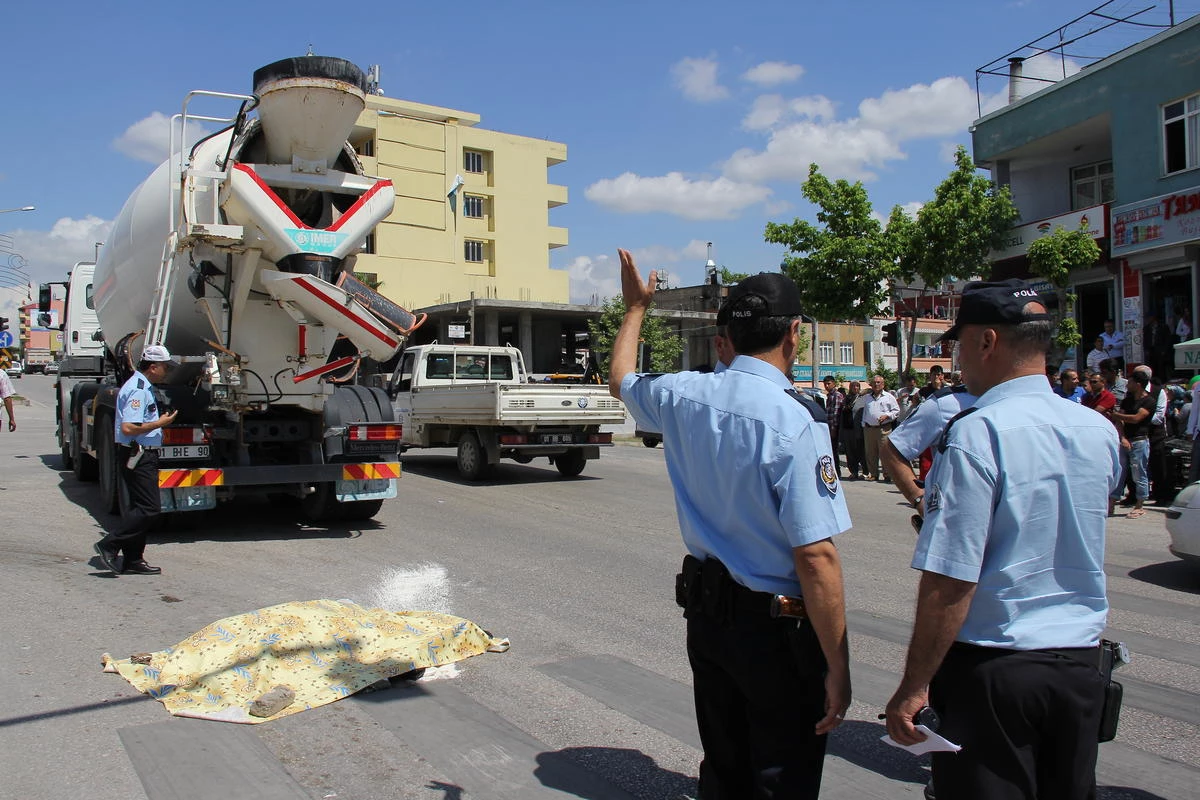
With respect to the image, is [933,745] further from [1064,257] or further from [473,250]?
[473,250]

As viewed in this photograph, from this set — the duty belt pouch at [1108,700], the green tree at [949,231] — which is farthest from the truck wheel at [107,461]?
the green tree at [949,231]

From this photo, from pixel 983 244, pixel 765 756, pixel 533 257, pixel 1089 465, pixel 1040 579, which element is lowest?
pixel 765 756

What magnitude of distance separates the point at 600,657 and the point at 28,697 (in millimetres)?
2945


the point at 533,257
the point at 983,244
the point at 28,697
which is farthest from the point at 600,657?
the point at 533,257

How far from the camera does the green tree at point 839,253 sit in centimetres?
1959

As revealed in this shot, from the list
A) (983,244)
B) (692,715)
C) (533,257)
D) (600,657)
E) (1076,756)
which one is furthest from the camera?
(533,257)

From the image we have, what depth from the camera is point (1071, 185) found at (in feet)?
72.2

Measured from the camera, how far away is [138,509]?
7281 mm

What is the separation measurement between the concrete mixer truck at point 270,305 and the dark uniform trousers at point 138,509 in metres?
0.86

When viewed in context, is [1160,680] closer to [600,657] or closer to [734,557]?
[600,657]

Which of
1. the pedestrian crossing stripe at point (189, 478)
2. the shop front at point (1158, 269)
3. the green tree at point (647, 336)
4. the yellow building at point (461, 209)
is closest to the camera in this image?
the pedestrian crossing stripe at point (189, 478)

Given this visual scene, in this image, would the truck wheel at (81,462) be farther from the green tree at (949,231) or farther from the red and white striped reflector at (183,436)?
the green tree at (949,231)

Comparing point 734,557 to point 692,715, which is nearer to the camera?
point 734,557

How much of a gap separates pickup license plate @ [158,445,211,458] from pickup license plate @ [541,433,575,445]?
5801mm
